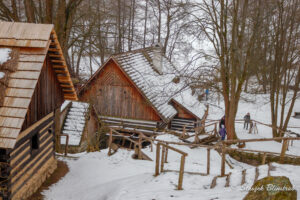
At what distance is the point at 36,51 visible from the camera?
7762 mm

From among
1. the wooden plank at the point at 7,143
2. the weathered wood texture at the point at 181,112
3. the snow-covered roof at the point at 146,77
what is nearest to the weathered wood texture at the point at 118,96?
the snow-covered roof at the point at 146,77

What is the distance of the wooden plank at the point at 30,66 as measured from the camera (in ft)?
24.3

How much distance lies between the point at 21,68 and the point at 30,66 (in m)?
0.22

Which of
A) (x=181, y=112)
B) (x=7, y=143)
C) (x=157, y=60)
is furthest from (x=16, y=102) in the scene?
(x=157, y=60)

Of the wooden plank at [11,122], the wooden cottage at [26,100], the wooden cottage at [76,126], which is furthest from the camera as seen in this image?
the wooden cottage at [76,126]

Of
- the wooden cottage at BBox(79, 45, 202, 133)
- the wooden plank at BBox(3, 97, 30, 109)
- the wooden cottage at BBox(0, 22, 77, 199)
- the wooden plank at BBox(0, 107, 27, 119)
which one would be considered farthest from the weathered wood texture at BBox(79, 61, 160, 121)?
the wooden plank at BBox(0, 107, 27, 119)

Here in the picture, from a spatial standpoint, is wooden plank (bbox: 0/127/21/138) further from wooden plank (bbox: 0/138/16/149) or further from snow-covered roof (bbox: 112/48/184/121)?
snow-covered roof (bbox: 112/48/184/121)

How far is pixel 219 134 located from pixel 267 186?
13.8 meters

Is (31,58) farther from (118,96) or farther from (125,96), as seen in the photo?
(118,96)

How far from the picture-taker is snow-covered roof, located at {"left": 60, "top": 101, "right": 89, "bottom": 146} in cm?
1753

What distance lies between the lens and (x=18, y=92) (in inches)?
276

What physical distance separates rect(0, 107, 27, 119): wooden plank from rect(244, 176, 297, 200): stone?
16.6 feet

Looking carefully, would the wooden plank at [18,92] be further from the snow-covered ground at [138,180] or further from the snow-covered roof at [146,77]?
the snow-covered roof at [146,77]

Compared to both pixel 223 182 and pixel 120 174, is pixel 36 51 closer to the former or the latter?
pixel 120 174
